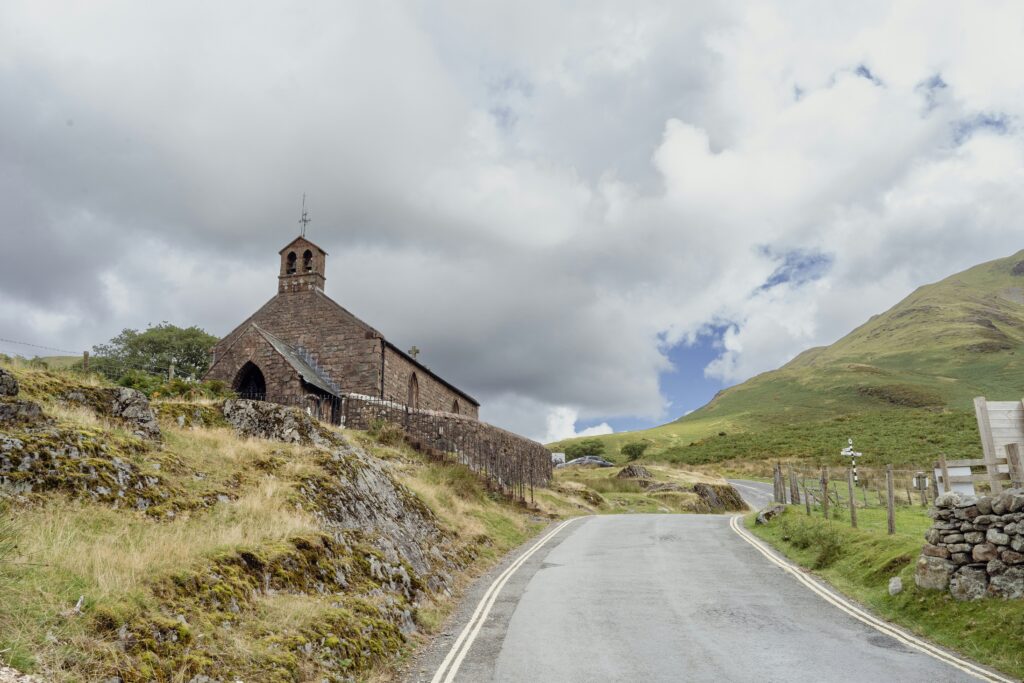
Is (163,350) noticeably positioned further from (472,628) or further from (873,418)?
(873,418)

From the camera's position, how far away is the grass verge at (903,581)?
1054 cm

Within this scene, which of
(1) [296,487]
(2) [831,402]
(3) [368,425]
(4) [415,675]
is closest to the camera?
Answer: (4) [415,675]

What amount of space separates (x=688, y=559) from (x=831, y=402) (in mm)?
171191

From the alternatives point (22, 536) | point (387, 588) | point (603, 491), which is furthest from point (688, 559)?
point (603, 491)

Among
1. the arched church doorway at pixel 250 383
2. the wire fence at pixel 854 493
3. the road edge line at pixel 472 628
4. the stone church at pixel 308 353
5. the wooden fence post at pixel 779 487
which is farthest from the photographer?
the arched church doorway at pixel 250 383

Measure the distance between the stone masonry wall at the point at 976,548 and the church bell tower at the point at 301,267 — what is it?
3569cm

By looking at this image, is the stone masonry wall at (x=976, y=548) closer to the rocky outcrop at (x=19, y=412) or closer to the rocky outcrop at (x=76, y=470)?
the rocky outcrop at (x=76, y=470)

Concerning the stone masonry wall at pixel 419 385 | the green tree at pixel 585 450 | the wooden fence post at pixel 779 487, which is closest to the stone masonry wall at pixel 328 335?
the stone masonry wall at pixel 419 385

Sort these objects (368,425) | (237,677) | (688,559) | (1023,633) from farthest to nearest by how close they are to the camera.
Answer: (368,425) < (688,559) < (1023,633) < (237,677)

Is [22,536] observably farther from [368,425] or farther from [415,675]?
[368,425]

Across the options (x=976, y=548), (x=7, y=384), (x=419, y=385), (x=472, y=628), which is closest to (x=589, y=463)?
(x=419, y=385)

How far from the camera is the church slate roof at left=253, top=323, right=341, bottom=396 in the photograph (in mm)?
33969

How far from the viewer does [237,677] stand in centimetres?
750

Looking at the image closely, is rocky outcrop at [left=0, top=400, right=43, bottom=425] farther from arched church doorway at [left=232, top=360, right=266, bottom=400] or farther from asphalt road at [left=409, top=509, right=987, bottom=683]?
arched church doorway at [left=232, top=360, right=266, bottom=400]
